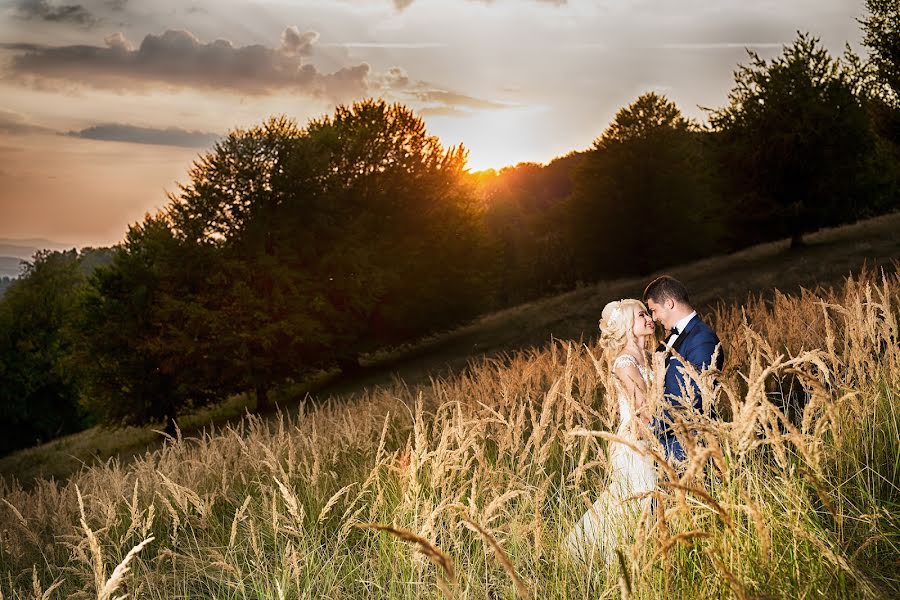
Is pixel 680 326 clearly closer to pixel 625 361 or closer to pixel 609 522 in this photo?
pixel 625 361

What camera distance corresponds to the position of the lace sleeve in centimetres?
436

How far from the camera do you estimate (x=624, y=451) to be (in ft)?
11.1

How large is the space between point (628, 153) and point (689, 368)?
143 ft

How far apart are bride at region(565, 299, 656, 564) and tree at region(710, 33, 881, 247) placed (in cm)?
2590

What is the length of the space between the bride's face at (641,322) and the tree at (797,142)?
25.9m

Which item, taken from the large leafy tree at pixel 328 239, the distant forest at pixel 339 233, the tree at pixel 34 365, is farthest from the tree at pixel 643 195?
the tree at pixel 34 365

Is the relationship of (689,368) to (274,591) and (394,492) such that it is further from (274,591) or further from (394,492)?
(394,492)

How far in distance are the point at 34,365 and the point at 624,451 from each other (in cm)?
4655

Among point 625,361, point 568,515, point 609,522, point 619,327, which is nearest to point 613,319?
point 619,327

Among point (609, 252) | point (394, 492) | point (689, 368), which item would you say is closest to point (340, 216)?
point (609, 252)

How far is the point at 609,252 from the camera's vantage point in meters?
45.5

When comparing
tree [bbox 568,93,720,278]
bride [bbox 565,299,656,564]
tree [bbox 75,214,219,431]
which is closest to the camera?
bride [bbox 565,299,656,564]

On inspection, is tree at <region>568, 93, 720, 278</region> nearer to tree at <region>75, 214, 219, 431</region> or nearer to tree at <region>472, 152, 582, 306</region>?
tree at <region>472, 152, 582, 306</region>

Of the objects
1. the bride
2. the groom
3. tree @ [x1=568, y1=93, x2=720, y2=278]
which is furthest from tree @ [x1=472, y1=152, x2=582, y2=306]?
the bride
